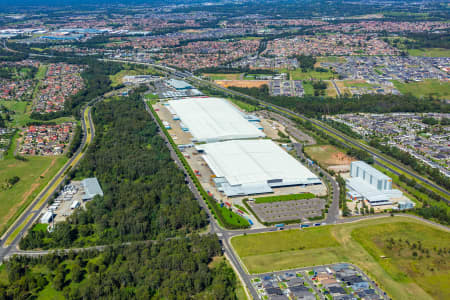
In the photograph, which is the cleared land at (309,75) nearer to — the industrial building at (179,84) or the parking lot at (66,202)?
the industrial building at (179,84)

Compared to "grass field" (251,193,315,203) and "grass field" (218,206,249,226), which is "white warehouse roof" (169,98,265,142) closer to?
"grass field" (251,193,315,203)

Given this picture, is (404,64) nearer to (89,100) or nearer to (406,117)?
(406,117)

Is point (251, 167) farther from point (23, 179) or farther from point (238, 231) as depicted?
point (23, 179)

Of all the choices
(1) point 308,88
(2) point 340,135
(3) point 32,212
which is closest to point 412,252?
(2) point 340,135

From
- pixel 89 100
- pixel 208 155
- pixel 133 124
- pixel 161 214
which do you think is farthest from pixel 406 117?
pixel 89 100

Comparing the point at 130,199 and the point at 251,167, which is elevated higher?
the point at 251,167

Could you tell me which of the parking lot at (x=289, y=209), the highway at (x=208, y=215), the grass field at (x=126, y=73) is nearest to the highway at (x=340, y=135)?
the highway at (x=208, y=215)

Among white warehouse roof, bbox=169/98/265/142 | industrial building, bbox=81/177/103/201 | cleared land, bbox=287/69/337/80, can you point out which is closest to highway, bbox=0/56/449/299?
industrial building, bbox=81/177/103/201
